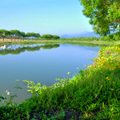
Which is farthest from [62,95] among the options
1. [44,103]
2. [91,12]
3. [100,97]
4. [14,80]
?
[91,12]

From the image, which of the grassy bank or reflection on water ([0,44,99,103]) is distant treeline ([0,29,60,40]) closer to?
reflection on water ([0,44,99,103])

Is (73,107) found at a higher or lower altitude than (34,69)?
higher

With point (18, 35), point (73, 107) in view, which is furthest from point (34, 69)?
point (18, 35)

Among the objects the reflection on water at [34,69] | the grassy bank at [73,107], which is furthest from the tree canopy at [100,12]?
the grassy bank at [73,107]

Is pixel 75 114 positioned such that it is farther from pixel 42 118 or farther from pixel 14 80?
pixel 14 80

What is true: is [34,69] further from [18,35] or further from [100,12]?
[18,35]

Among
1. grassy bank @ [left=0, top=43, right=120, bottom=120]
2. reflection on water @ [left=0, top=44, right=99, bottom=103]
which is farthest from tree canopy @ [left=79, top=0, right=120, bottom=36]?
grassy bank @ [left=0, top=43, right=120, bottom=120]

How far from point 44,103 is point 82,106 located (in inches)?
57.3

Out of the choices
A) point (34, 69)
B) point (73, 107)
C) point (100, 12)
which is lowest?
point (34, 69)

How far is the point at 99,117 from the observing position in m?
3.61

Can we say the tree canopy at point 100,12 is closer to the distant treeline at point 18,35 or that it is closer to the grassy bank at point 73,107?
the grassy bank at point 73,107

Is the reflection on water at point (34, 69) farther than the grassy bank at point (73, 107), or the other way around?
the reflection on water at point (34, 69)

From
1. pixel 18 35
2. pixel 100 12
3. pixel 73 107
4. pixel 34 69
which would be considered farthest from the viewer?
A: pixel 18 35

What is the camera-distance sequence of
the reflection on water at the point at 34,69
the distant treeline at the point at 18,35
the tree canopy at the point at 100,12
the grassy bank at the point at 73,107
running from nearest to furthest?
1. the grassy bank at the point at 73,107
2. the reflection on water at the point at 34,69
3. the tree canopy at the point at 100,12
4. the distant treeline at the point at 18,35
